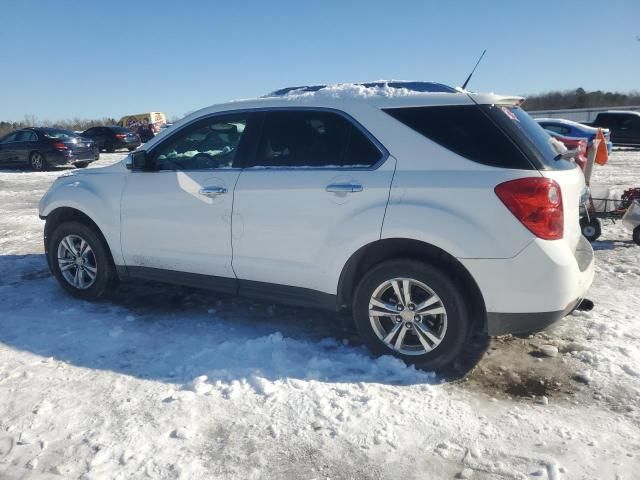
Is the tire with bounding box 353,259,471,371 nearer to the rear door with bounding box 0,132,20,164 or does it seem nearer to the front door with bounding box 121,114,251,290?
the front door with bounding box 121,114,251,290

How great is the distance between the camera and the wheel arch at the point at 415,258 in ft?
11.0

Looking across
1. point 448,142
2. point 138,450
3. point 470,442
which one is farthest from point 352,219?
point 138,450

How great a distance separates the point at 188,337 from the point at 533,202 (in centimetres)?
273

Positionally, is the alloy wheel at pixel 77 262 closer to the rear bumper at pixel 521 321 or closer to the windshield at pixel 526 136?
the rear bumper at pixel 521 321

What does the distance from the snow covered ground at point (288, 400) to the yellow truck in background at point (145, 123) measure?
29426 millimetres

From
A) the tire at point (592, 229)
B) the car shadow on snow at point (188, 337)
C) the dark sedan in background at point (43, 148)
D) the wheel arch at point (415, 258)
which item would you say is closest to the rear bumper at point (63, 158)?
the dark sedan in background at point (43, 148)

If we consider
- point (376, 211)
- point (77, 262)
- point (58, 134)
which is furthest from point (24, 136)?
point (376, 211)

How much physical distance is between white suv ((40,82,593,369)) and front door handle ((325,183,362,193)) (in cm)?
1

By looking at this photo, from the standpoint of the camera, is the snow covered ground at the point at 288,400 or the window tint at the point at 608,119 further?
the window tint at the point at 608,119

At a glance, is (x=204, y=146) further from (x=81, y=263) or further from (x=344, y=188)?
(x=81, y=263)

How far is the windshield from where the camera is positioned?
10.3 ft

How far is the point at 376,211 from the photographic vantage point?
11.1ft

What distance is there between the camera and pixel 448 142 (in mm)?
3297

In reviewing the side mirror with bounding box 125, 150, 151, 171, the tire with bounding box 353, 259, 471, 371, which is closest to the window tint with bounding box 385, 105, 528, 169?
the tire with bounding box 353, 259, 471, 371
